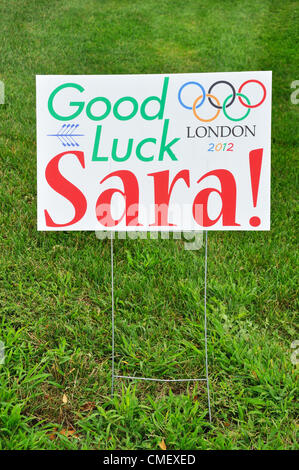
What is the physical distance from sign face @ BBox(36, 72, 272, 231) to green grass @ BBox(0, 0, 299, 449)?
652 mm

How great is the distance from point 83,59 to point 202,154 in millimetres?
4765

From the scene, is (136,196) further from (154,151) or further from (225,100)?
(225,100)

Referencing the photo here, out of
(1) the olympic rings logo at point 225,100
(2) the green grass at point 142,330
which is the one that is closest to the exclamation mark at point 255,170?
(1) the olympic rings logo at point 225,100

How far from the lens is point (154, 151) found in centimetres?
205

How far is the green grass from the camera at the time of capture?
197cm

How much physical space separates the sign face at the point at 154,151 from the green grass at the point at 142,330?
2.14ft

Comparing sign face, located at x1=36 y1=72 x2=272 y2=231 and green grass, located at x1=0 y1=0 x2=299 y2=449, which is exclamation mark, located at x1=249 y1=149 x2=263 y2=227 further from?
green grass, located at x1=0 y1=0 x2=299 y2=449

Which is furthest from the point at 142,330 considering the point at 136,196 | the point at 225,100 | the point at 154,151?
the point at 225,100

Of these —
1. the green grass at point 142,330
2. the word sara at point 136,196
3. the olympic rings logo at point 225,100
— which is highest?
the olympic rings logo at point 225,100

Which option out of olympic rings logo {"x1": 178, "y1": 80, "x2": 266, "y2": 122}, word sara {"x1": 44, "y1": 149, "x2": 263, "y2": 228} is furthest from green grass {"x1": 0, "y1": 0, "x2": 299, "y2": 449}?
olympic rings logo {"x1": 178, "y1": 80, "x2": 266, "y2": 122}

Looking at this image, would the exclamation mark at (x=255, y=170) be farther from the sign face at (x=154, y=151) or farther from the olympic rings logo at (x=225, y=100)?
the olympic rings logo at (x=225, y=100)

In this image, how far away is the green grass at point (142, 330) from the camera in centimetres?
197

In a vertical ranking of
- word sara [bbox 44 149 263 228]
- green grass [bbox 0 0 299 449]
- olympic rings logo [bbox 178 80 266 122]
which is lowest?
green grass [bbox 0 0 299 449]

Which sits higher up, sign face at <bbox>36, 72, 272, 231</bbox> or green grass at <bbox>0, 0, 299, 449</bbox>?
sign face at <bbox>36, 72, 272, 231</bbox>
